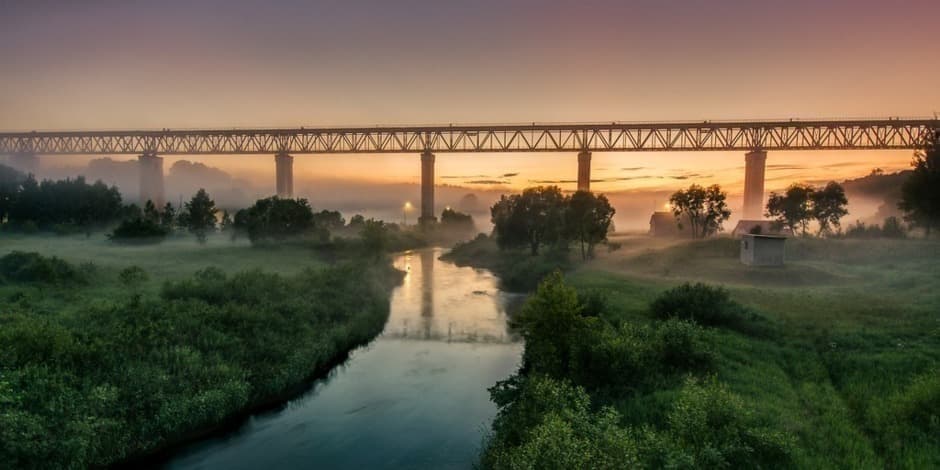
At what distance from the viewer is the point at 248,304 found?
29922 millimetres

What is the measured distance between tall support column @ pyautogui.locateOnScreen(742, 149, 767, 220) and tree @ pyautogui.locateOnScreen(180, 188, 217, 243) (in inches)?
3256

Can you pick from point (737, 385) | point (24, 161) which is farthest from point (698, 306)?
point (24, 161)

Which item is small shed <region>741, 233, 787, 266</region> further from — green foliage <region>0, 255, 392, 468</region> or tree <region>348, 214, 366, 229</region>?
tree <region>348, 214, 366, 229</region>

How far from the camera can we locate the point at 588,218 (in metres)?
63.4

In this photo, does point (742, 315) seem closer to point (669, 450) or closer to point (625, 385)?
point (625, 385)

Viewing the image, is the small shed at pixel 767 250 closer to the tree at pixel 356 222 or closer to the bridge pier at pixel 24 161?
the tree at pixel 356 222

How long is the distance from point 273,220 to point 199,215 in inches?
431

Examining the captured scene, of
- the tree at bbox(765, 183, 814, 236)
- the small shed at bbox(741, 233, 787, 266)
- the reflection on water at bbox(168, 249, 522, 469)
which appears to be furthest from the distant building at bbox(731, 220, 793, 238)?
the reflection on water at bbox(168, 249, 522, 469)

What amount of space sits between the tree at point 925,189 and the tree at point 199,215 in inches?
3319

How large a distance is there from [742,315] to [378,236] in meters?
55.0

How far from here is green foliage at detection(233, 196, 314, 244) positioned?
6794 centimetres

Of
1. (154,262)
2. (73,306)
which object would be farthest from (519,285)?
(73,306)

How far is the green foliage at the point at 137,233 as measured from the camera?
6003 cm

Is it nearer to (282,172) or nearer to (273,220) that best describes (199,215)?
(273,220)
